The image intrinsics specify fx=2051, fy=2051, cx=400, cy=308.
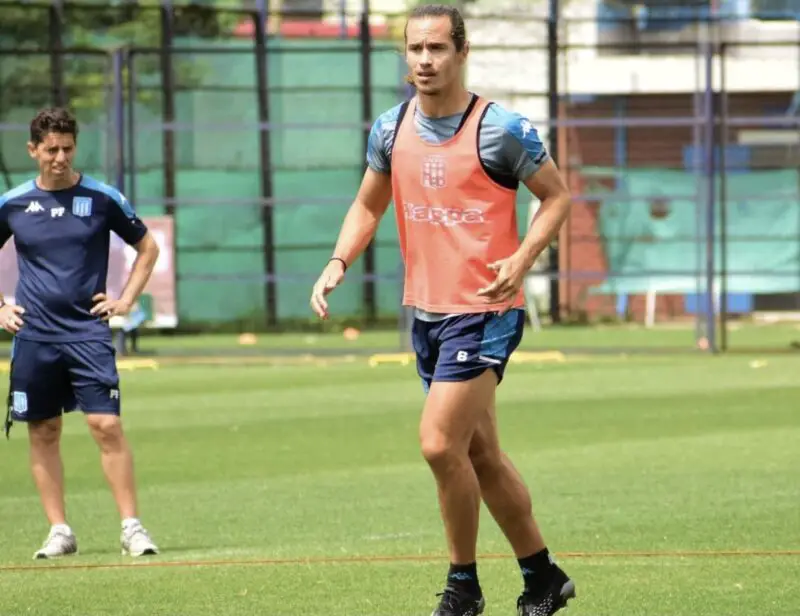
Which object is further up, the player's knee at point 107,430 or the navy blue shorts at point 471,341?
the navy blue shorts at point 471,341

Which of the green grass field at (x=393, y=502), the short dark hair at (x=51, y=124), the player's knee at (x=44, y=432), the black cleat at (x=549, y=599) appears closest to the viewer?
the black cleat at (x=549, y=599)

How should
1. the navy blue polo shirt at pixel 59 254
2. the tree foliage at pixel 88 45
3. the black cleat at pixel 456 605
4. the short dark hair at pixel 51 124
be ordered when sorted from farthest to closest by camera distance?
1. the tree foliage at pixel 88 45
2. the navy blue polo shirt at pixel 59 254
3. the short dark hair at pixel 51 124
4. the black cleat at pixel 456 605

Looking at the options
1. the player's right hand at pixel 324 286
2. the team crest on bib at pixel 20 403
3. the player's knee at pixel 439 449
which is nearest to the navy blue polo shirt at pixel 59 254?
the team crest on bib at pixel 20 403

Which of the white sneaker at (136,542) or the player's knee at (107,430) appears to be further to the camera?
the player's knee at (107,430)

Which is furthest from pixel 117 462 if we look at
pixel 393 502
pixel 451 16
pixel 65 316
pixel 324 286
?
pixel 451 16

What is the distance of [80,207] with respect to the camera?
380 inches

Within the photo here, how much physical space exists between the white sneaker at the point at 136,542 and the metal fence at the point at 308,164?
17.5 m

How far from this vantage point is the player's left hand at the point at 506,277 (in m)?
6.86

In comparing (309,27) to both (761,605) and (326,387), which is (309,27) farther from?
(761,605)

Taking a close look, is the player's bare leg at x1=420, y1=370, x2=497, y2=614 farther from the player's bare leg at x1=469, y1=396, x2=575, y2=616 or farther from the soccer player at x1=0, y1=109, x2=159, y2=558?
the soccer player at x1=0, y1=109, x2=159, y2=558

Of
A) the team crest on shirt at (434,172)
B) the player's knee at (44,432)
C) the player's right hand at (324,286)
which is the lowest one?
the player's knee at (44,432)

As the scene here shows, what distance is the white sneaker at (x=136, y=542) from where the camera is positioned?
9.43 metres

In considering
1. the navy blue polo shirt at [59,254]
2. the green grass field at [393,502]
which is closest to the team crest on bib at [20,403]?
the navy blue polo shirt at [59,254]

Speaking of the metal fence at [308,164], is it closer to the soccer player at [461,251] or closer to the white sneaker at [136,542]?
the white sneaker at [136,542]
